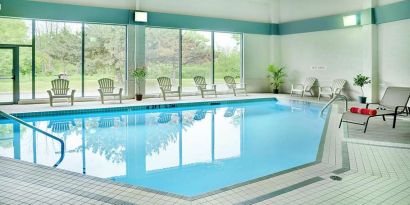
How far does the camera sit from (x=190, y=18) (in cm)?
1284

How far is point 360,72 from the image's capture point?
11781 millimetres

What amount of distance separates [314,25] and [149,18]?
6398mm

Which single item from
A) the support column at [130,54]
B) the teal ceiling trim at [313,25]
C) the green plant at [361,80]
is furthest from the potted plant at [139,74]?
the green plant at [361,80]

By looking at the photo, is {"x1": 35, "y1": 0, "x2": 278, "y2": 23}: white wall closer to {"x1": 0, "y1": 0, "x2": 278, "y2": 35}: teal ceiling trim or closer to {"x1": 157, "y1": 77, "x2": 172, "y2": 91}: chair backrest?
{"x1": 0, "y1": 0, "x2": 278, "y2": 35}: teal ceiling trim

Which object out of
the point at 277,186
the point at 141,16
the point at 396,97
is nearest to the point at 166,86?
the point at 141,16

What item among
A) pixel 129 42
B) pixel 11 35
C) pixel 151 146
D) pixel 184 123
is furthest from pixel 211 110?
pixel 11 35

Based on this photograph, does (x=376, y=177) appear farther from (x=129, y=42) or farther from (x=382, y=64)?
(x=129, y=42)

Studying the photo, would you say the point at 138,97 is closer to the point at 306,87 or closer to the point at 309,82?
the point at 306,87

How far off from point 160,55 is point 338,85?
21.4 ft

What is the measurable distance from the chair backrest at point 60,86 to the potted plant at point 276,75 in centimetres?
809

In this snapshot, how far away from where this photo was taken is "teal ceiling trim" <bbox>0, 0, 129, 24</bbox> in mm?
9656

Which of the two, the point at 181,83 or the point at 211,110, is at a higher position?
the point at 181,83

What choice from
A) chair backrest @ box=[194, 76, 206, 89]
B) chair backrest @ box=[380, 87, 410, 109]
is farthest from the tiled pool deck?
chair backrest @ box=[194, 76, 206, 89]

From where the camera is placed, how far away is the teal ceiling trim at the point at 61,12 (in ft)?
31.7
